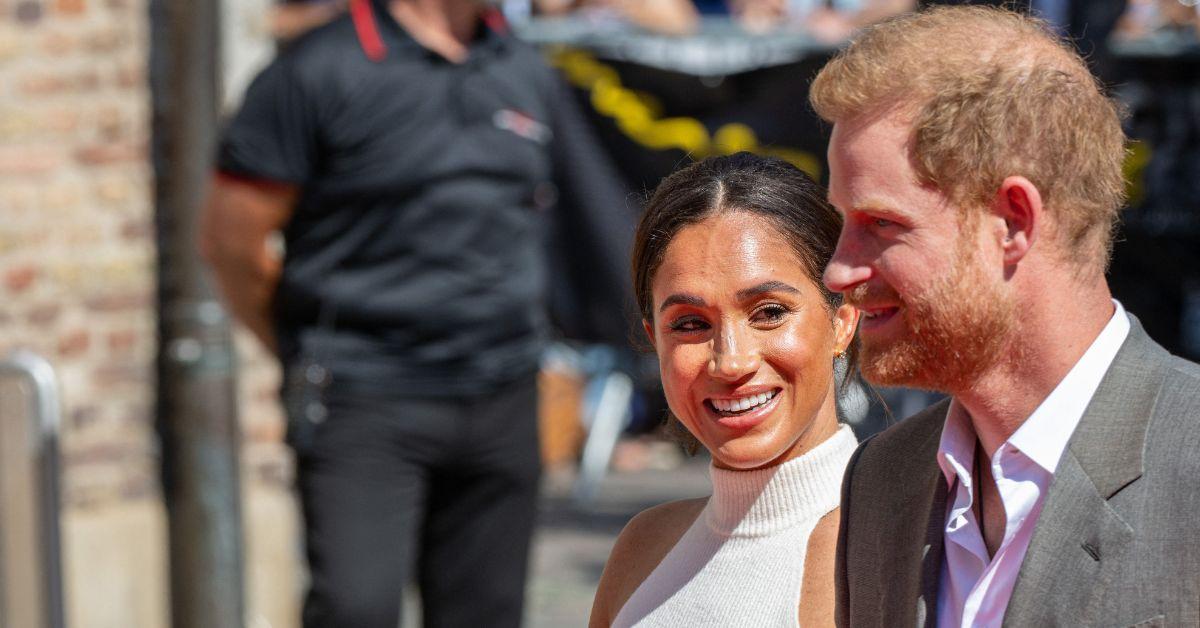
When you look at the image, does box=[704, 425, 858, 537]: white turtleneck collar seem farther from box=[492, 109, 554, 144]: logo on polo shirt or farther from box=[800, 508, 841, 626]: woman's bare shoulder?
box=[492, 109, 554, 144]: logo on polo shirt

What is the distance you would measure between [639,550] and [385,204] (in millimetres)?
1857

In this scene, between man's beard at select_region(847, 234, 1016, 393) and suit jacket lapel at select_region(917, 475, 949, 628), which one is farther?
suit jacket lapel at select_region(917, 475, 949, 628)

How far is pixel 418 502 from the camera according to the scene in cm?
425

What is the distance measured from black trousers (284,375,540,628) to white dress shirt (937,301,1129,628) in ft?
7.60

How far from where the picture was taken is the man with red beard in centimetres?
179

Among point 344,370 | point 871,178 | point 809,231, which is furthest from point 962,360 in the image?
point 344,370

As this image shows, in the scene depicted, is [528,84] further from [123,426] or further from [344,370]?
[123,426]

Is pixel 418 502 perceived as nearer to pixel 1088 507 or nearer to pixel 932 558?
pixel 932 558

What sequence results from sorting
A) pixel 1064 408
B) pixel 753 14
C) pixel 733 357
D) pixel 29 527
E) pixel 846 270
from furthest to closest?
pixel 753 14
pixel 29 527
pixel 733 357
pixel 846 270
pixel 1064 408

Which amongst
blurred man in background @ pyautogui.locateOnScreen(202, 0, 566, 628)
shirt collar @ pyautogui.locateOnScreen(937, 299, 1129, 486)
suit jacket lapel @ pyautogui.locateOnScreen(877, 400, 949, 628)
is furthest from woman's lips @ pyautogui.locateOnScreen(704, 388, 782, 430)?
A: blurred man in background @ pyautogui.locateOnScreen(202, 0, 566, 628)

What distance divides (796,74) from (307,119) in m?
2.73

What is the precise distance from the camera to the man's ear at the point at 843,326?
2.38 meters

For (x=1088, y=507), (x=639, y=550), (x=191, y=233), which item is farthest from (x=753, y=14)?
(x=1088, y=507)

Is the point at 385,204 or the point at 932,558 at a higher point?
the point at 932,558
